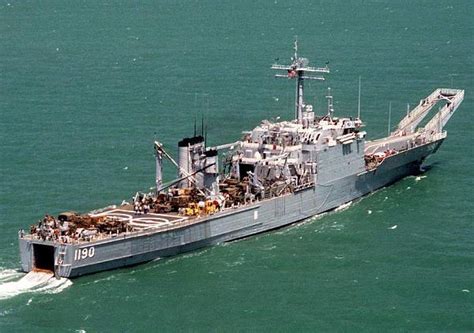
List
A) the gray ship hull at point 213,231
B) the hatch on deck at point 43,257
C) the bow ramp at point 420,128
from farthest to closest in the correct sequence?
the bow ramp at point 420,128 → the hatch on deck at point 43,257 → the gray ship hull at point 213,231

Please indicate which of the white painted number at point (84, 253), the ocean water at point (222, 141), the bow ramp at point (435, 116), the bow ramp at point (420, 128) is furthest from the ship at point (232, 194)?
the bow ramp at point (435, 116)

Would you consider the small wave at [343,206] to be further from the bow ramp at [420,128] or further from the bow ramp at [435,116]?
the bow ramp at [435,116]

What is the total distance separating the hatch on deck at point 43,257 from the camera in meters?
69.1

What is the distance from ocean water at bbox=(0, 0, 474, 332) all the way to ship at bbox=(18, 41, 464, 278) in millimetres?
1272

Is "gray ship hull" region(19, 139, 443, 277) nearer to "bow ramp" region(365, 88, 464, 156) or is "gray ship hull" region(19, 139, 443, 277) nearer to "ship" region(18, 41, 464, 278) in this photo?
"ship" region(18, 41, 464, 278)

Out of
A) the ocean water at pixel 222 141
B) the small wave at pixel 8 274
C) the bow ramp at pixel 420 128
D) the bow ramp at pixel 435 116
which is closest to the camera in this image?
the ocean water at pixel 222 141

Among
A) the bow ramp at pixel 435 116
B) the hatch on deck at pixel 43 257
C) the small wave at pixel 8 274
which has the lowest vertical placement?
the small wave at pixel 8 274

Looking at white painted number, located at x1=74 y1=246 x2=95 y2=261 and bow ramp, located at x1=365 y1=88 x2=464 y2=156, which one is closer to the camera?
white painted number, located at x1=74 y1=246 x2=95 y2=261

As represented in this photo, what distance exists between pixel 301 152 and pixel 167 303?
22.1 meters

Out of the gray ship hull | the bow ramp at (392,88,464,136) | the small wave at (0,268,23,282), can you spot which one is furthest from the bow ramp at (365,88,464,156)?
the small wave at (0,268,23,282)

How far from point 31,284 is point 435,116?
151ft

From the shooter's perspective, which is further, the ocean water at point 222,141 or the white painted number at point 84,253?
the white painted number at point 84,253

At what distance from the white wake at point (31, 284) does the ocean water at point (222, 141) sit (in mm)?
174

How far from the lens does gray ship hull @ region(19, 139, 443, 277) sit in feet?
225
